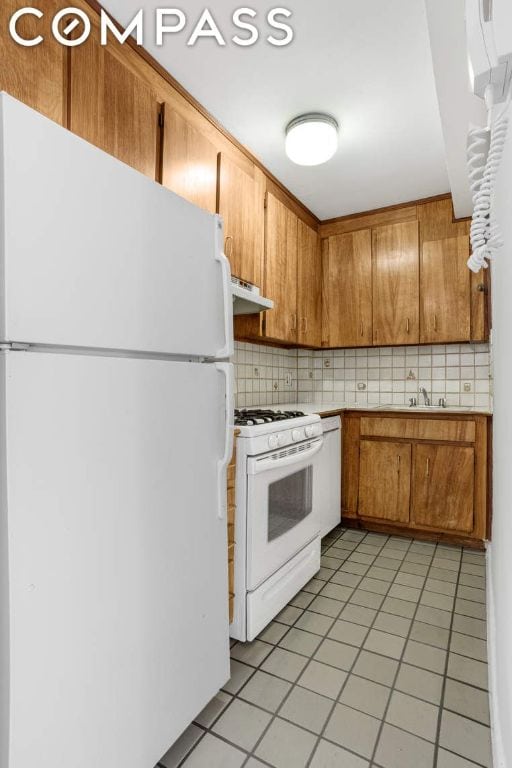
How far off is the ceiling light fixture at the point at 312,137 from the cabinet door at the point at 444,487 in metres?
1.93

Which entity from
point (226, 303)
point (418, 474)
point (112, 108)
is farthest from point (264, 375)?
point (112, 108)

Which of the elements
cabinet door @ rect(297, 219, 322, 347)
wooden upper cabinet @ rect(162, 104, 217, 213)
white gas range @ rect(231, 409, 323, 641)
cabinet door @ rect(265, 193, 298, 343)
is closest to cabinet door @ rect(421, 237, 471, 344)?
cabinet door @ rect(297, 219, 322, 347)

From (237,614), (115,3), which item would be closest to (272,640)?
(237,614)

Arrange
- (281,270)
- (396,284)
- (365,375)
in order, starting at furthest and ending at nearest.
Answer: (365,375) → (396,284) → (281,270)

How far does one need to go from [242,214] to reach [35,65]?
1.28 metres

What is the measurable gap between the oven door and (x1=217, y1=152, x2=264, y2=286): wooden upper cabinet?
107 centimetres

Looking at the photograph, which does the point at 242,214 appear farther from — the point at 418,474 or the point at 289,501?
the point at 418,474

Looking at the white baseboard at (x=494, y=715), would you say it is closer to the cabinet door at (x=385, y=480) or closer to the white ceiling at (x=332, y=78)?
the cabinet door at (x=385, y=480)

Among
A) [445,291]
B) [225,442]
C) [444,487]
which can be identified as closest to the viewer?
[225,442]

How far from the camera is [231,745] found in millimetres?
1232

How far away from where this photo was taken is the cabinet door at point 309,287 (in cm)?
311

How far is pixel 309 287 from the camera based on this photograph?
128 inches

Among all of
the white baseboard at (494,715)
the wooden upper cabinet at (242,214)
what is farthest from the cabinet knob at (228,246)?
the white baseboard at (494,715)

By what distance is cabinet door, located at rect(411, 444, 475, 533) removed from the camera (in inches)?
105
